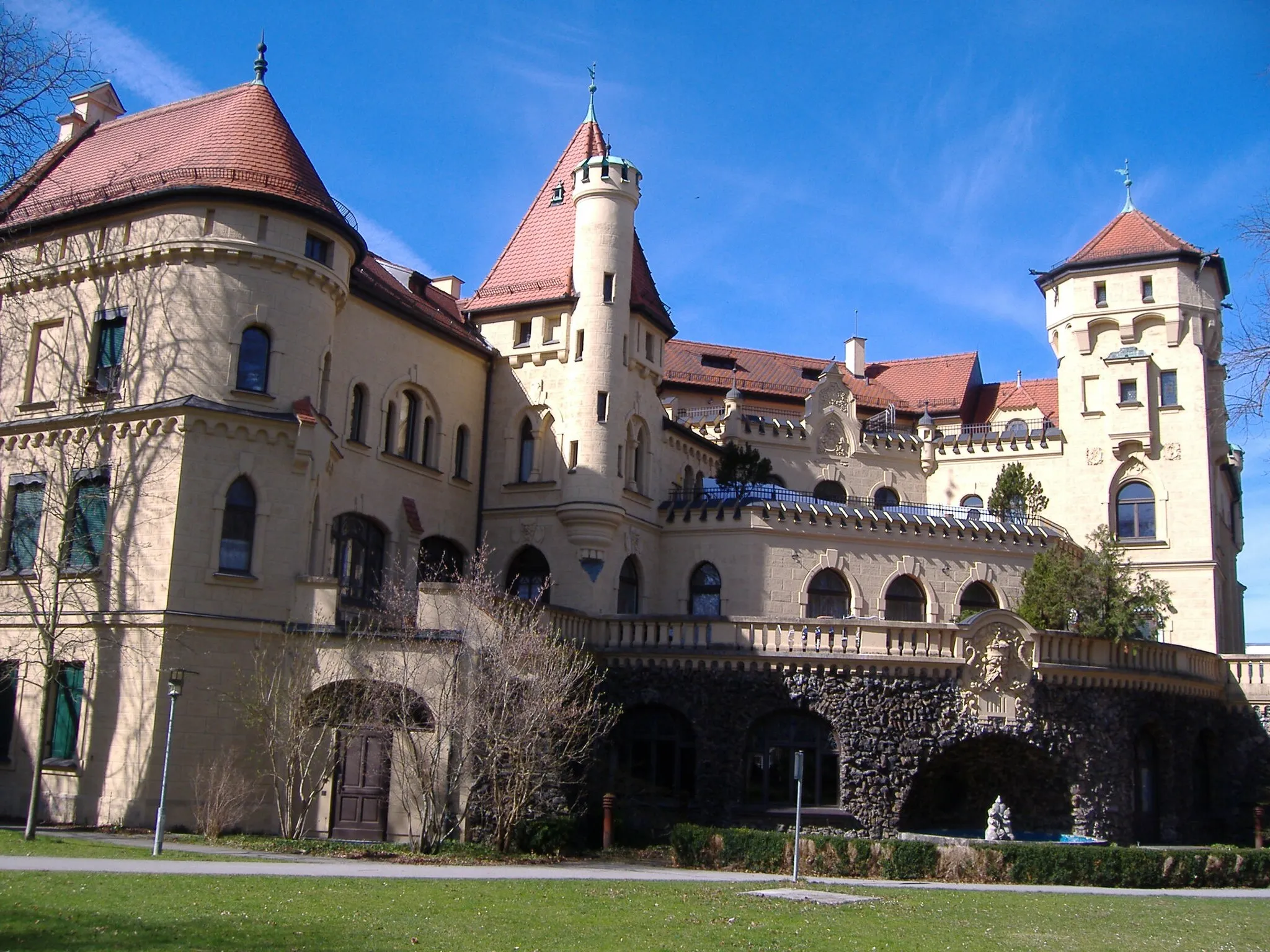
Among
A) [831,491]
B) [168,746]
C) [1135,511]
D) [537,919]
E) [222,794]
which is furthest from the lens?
[831,491]

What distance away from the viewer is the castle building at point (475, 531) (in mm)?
28641

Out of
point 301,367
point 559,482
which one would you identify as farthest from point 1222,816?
point 301,367

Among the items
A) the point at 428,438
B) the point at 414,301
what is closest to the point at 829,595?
the point at 428,438

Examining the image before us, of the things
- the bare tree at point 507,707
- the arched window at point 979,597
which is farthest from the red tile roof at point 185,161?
the arched window at point 979,597

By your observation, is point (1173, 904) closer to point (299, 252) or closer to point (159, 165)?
point (299, 252)

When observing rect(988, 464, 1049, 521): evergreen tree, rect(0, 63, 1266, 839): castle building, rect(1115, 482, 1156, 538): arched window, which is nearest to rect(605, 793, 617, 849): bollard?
rect(0, 63, 1266, 839): castle building

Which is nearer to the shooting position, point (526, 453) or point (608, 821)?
point (608, 821)

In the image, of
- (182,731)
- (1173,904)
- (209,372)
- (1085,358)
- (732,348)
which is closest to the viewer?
(1173,904)

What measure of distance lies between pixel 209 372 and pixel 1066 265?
113 feet

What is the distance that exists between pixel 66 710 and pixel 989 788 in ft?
74.0

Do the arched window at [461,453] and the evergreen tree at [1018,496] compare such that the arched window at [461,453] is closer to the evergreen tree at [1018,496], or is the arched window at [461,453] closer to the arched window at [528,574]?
the arched window at [528,574]

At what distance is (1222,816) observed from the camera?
38656 mm

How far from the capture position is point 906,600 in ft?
137

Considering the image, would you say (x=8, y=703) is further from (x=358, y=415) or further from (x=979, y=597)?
(x=979, y=597)
